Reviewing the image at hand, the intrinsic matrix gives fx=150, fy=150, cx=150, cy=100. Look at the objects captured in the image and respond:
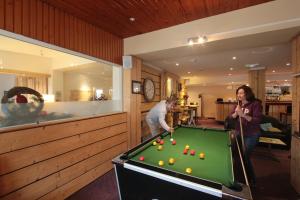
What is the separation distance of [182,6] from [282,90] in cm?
983

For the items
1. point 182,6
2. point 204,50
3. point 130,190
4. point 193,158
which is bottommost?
point 130,190

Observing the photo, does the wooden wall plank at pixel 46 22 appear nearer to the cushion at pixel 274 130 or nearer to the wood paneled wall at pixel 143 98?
the wood paneled wall at pixel 143 98

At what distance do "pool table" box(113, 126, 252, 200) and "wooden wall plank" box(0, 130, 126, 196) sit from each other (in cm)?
113

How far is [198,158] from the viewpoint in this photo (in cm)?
160

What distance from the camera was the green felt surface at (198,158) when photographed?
127 cm

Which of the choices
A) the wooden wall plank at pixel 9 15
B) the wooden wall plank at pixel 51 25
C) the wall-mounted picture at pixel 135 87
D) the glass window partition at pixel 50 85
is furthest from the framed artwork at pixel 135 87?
the wooden wall plank at pixel 9 15

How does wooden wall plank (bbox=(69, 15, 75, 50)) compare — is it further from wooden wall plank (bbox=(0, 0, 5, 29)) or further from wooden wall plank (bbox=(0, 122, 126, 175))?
wooden wall plank (bbox=(0, 122, 126, 175))

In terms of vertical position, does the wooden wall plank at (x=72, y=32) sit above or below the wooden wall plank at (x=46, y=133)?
above

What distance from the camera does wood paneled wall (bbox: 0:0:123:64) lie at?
1734 mm

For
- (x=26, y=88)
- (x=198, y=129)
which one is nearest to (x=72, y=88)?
(x=26, y=88)

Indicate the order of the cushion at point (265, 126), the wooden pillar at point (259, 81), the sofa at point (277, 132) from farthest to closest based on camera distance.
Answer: the wooden pillar at point (259, 81), the cushion at point (265, 126), the sofa at point (277, 132)

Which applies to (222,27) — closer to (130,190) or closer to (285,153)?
(130,190)

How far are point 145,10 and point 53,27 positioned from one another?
1360 millimetres

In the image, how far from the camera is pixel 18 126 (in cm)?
175
